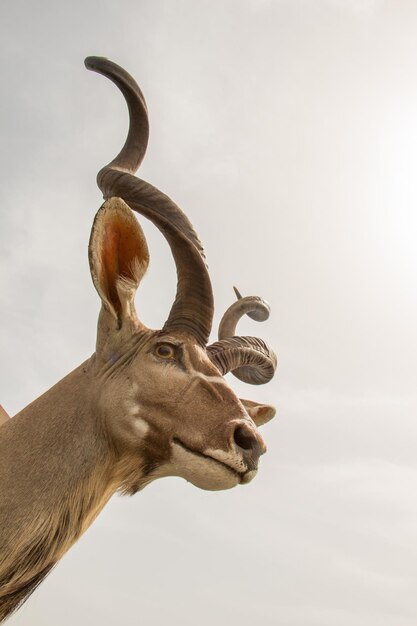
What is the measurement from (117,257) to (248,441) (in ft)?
6.50

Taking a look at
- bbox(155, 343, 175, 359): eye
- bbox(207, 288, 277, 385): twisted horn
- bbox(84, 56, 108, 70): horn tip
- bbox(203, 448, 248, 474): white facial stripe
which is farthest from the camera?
bbox(84, 56, 108, 70): horn tip

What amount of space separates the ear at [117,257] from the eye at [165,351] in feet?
1.25

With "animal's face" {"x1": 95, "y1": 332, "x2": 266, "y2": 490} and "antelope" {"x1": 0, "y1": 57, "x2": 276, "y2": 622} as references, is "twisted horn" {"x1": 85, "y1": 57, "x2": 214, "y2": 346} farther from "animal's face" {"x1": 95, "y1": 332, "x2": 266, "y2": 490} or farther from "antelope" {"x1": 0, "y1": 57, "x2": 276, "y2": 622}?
"animal's face" {"x1": 95, "y1": 332, "x2": 266, "y2": 490}

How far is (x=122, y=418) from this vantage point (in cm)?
430

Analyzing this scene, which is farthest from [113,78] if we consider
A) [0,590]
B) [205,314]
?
[0,590]

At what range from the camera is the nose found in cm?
402

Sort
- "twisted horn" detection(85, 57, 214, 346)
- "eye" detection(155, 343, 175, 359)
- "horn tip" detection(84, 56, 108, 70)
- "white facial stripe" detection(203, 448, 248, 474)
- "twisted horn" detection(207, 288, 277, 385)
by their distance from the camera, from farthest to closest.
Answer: "horn tip" detection(84, 56, 108, 70), "twisted horn" detection(207, 288, 277, 385), "twisted horn" detection(85, 57, 214, 346), "eye" detection(155, 343, 175, 359), "white facial stripe" detection(203, 448, 248, 474)

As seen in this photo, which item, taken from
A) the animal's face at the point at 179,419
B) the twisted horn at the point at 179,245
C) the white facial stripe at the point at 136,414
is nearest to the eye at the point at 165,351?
the animal's face at the point at 179,419

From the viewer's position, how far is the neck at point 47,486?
13.0 ft

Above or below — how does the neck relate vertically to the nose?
below

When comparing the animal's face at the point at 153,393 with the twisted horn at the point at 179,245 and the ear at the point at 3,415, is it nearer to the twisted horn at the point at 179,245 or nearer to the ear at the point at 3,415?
the twisted horn at the point at 179,245

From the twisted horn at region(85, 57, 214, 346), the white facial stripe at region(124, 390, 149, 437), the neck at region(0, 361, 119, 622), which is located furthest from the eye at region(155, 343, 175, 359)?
the neck at region(0, 361, 119, 622)

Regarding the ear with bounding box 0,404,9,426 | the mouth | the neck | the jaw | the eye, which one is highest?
the eye

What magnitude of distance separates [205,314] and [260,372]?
4.89ft
